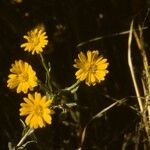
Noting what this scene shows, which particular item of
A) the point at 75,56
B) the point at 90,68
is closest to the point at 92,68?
the point at 90,68

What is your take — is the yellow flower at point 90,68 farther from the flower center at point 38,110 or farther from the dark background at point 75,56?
the dark background at point 75,56

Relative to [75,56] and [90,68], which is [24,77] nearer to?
[90,68]

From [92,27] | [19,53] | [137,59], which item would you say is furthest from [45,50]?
[137,59]

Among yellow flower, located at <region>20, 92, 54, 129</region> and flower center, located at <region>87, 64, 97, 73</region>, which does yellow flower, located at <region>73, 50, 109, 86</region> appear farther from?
yellow flower, located at <region>20, 92, 54, 129</region>

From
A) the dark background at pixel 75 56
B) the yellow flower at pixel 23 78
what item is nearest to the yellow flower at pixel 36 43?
the yellow flower at pixel 23 78

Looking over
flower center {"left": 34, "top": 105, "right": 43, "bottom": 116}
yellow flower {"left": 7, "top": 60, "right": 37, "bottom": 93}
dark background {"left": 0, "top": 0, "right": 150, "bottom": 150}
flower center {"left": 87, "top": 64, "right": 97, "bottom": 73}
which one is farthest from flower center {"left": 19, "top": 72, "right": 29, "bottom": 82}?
dark background {"left": 0, "top": 0, "right": 150, "bottom": 150}

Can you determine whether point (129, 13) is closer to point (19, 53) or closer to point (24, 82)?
point (19, 53)

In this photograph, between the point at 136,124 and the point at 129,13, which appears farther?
the point at 129,13

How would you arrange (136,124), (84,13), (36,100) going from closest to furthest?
(36,100) → (136,124) → (84,13)
